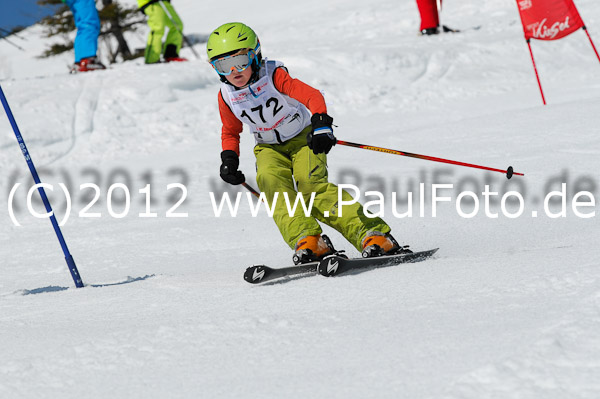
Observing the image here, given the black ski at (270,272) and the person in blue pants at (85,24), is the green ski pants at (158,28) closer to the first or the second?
the person in blue pants at (85,24)

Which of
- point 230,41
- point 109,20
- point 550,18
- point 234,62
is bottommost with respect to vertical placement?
point 234,62

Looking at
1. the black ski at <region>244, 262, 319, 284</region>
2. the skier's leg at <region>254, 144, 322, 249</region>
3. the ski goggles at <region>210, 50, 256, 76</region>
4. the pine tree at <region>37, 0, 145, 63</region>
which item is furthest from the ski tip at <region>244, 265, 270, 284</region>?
the pine tree at <region>37, 0, 145, 63</region>

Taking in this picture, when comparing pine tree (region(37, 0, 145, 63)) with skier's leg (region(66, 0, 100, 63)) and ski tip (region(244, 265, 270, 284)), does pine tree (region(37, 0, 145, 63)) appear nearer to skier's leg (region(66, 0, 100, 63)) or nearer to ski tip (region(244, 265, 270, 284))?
skier's leg (region(66, 0, 100, 63))

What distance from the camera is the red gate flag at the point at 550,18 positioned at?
8.83 m

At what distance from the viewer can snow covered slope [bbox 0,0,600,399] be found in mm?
2154

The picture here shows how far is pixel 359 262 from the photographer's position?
390 cm

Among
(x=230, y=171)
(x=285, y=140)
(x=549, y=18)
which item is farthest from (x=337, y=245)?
(x=549, y=18)

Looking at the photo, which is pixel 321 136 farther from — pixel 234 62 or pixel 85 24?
pixel 85 24

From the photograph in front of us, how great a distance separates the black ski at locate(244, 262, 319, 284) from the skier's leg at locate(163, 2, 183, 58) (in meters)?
9.36

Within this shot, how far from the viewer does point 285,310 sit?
2.94 meters

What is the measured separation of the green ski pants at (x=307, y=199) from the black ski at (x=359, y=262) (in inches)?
11.2

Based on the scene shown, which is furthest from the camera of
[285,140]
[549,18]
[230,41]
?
[549,18]

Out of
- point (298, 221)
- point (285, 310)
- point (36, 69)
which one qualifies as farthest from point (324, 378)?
point (36, 69)

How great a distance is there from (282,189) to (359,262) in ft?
2.44
